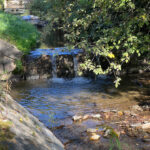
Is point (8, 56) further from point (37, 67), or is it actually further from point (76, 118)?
point (76, 118)

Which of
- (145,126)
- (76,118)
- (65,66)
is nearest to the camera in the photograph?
(145,126)

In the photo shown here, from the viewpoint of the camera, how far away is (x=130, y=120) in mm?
5512

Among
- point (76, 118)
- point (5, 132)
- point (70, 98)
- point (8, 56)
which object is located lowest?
point (76, 118)

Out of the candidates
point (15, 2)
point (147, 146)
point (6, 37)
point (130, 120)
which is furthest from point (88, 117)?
point (15, 2)

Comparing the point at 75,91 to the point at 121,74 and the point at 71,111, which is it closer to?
the point at 71,111

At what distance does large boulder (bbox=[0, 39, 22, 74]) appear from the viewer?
9312 mm

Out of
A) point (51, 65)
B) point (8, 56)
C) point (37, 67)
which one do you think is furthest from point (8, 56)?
point (51, 65)

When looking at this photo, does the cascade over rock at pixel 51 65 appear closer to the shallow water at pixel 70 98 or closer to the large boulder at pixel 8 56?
the shallow water at pixel 70 98

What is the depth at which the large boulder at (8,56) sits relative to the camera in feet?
30.6

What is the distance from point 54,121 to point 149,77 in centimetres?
584

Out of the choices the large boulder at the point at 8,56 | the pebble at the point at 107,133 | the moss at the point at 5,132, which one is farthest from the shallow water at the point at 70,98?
Answer: the moss at the point at 5,132

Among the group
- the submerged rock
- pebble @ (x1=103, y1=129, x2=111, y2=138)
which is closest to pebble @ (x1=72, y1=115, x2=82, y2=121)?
pebble @ (x1=103, y1=129, x2=111, y2=138)

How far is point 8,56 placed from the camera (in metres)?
9.51

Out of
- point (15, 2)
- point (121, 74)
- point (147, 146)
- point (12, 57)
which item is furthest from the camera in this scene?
Result: point (15, 2)
